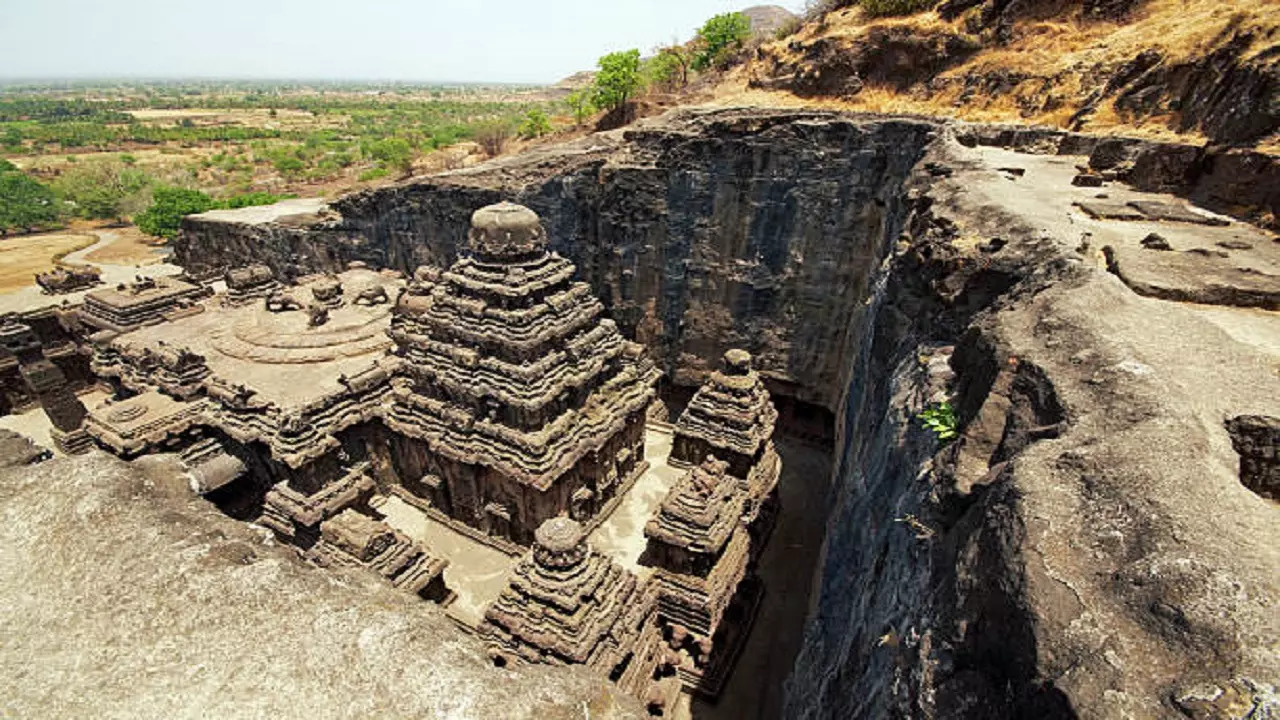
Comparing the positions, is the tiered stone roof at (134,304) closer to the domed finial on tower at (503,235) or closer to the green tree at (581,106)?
the domed finial on tower at (503,235)

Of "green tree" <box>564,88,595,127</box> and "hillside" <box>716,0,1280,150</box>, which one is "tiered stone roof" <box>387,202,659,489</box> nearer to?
"hillside" <box>716,0,1280,150</box>

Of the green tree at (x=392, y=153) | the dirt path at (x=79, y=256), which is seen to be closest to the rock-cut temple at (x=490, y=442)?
the dirt path at (x=79, y=256)

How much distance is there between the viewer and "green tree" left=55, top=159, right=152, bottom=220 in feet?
183

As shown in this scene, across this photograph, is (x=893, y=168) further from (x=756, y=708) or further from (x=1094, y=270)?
(x=756, y=708)

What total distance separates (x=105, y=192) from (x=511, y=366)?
216 feet

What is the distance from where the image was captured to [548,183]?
23.0 m

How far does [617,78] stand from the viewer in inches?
1310

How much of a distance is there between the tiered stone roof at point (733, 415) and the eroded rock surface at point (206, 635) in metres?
12.3

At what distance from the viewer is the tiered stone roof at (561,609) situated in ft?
33.8

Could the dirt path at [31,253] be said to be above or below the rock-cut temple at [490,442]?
below

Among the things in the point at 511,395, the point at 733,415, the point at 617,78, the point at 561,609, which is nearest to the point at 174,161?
the point at 617,78

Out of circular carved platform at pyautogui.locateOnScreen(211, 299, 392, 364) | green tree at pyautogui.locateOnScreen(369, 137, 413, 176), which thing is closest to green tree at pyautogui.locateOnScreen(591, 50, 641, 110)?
circular carved platform at pyautogui.locateOnScreen(211, 299, 392, 364)

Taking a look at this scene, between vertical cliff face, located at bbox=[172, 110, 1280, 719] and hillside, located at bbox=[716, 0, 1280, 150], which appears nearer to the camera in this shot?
vertical cliff face, located at bbox=[172, 110, 1280, 719]

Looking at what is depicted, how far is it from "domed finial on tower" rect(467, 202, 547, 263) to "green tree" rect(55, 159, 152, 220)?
59799 millimetres
